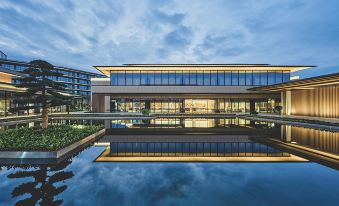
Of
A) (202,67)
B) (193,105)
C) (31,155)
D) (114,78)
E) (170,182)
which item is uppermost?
(202,67)

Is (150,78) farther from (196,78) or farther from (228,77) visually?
(228,77)

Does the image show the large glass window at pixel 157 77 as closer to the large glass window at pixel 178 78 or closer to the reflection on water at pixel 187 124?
the large glass window at pixel 178 78

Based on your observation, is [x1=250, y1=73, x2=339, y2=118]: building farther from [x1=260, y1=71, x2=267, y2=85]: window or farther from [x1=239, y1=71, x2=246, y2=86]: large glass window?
[x1=239, y1=71, x2=246, y2=86]: large glass window

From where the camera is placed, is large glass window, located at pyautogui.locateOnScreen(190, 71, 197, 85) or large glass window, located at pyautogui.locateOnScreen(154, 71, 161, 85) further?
large glass window, located at pyautogui.locateOnScreen(154, 71, 161, 85)

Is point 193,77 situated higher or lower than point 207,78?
higher

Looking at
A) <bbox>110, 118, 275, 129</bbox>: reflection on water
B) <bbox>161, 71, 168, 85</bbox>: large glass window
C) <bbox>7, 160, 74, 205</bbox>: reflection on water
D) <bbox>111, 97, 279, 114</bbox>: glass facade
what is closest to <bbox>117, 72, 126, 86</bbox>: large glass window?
<bbox>111, 97, 279, 114</bbox>: glass facade

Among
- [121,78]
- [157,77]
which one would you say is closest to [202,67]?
[157,77]

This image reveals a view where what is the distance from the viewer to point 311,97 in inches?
1315

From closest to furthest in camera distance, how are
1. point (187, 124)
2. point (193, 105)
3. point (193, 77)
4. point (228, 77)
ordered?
1. point (187, 124)
2. point (193, 77)
3. point (228, 77)
4. point (193, 105)

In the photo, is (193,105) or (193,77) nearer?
(193,77)

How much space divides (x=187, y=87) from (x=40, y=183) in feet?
123

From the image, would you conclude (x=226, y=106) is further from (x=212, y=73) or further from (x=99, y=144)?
(x=99, y=144)

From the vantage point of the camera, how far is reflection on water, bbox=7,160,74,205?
6980 millimetres

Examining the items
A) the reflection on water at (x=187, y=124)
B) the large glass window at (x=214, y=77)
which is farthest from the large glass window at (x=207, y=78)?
the reflection on water at (x=187, y=124)
